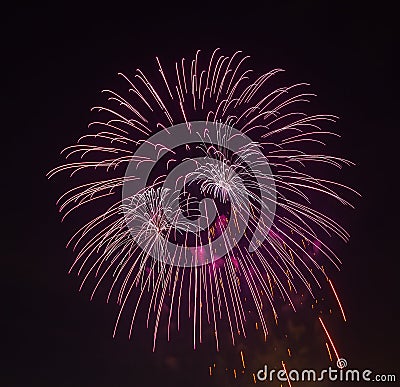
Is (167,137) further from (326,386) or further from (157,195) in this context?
(326,386)

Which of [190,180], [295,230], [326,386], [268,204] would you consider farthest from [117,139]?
[326,386]

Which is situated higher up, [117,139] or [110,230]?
[117,139]

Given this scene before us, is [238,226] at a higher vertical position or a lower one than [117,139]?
lower

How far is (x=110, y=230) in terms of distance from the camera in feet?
38.7

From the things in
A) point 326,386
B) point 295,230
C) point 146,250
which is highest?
point 295,230

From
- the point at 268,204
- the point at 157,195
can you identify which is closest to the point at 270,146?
the point at 268,204

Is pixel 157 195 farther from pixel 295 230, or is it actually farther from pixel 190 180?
pixel 295 230

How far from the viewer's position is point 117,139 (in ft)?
39.0

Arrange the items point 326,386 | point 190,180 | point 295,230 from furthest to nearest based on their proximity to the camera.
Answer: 1. point 326,386
2. point 295,230
3. point 190,180

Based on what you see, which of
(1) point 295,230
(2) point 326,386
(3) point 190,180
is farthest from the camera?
(2) point 326,386

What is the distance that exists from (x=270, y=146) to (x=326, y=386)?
7201 mm

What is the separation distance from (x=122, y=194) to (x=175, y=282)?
2.29 m

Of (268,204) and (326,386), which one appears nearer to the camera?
(268,204)

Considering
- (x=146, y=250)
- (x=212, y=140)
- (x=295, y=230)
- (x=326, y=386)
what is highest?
(x=212, y=140)
